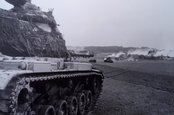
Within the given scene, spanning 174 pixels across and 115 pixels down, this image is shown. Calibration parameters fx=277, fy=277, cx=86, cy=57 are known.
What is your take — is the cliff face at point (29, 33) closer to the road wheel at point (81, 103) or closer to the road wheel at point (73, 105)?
the road wheel at point (73, 105)

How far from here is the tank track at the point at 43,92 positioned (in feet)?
15.9

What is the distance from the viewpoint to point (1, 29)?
7719mm

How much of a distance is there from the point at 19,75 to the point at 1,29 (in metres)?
3.14

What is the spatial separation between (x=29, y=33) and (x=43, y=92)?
1981mm

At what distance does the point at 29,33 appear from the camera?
8406 mm

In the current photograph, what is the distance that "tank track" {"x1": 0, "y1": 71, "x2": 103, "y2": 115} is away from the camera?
4.85 metres

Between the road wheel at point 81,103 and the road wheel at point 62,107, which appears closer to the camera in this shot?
the road wheel at point 62,107

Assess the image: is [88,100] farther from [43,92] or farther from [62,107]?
[43,92]

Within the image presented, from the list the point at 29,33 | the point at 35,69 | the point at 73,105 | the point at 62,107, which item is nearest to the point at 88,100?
the point at 73,105

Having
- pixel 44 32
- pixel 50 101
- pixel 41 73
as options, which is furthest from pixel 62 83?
pixel 41 73

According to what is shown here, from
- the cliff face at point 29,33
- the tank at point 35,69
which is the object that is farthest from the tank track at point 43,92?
the cliff face at point 29,33

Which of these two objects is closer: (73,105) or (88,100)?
(73,105)

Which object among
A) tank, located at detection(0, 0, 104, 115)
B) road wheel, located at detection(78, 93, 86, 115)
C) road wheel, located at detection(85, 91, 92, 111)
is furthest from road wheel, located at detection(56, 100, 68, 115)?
road wheel, located at detection(85, 91, 92, 111)

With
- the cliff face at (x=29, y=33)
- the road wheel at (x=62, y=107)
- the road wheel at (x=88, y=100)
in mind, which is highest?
the cliff face at (x=29, y=33)
